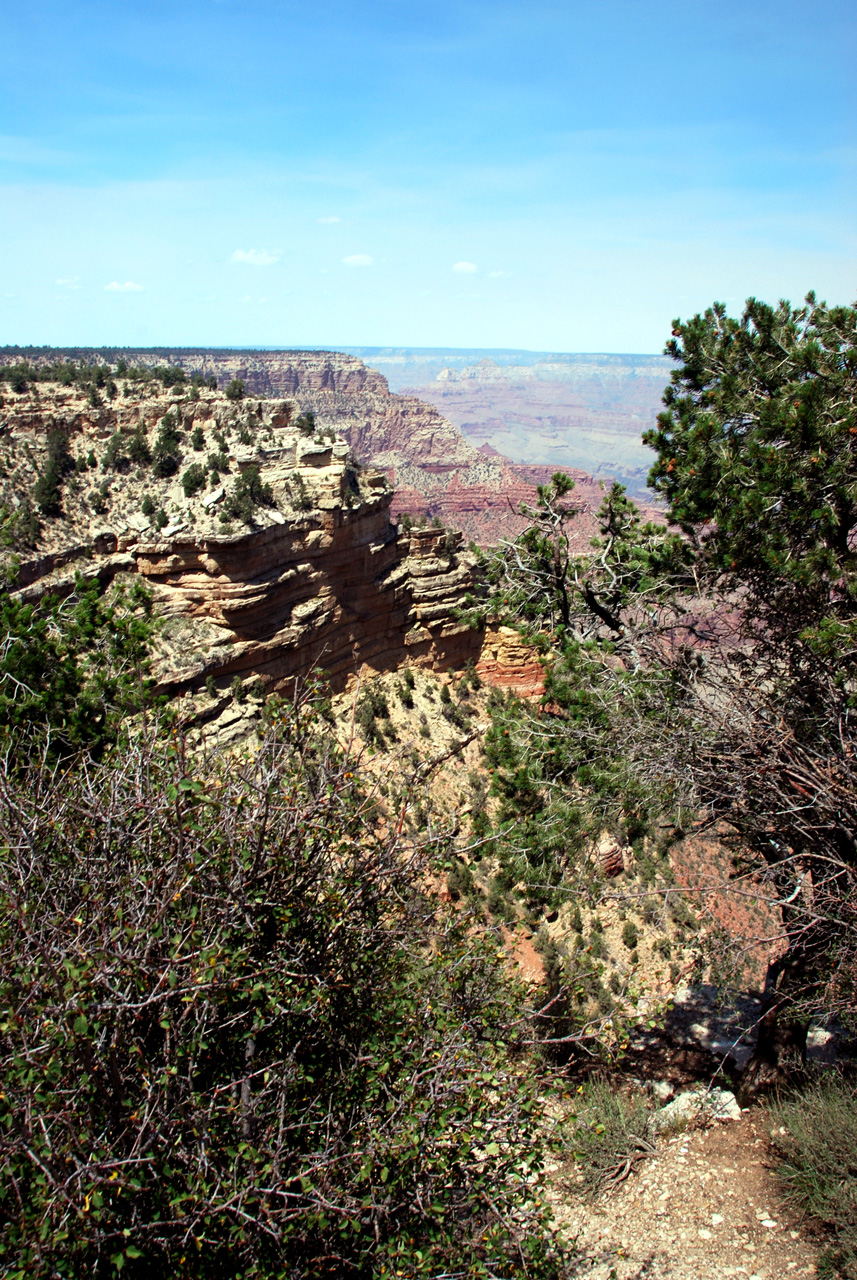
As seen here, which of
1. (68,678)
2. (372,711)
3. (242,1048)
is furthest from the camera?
(372,711)

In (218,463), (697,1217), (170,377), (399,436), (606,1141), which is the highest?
(399,436)

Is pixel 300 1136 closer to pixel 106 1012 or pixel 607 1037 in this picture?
pixel 106 1012

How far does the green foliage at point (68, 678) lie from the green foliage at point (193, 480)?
42.1 feet

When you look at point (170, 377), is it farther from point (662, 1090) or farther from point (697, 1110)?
point (697, 1110)

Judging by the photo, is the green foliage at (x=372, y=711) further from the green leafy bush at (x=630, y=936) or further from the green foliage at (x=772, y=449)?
the green foliage at (x=772, y=449)

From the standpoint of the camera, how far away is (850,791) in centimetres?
620

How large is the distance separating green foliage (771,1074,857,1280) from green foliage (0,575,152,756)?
8391mm

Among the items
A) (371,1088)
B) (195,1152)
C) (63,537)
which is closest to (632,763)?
(371,1088)

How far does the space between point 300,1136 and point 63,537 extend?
71.1ft

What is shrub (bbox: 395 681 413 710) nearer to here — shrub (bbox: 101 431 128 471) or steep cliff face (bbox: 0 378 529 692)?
steep cliff face (bbox: 0 378 529 692)

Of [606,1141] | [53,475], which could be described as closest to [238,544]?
[53,475]

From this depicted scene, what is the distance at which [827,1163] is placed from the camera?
6.45m

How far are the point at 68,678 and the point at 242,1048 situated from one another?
6900mm

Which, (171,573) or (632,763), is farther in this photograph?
(171,573)
